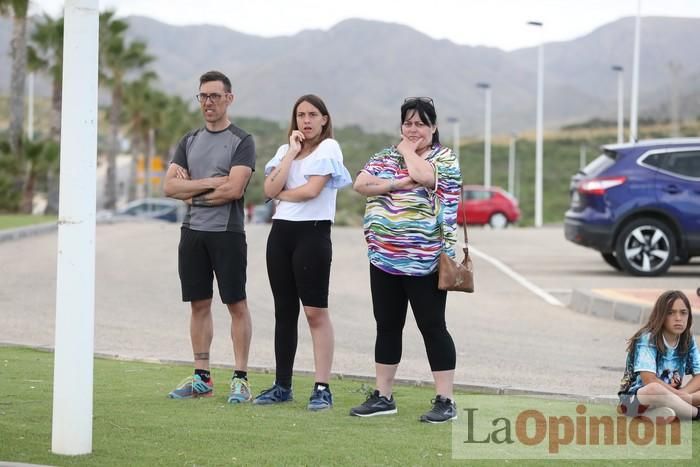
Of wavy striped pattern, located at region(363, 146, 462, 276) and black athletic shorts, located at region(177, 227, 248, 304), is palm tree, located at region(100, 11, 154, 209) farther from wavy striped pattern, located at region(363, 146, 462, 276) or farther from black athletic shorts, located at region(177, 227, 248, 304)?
wavy striped pattern, located at region(363, 146, 462, 276)

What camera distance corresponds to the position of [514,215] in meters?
48.4

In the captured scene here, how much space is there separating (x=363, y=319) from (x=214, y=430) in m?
7.44

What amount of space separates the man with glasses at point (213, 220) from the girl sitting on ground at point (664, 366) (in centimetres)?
239

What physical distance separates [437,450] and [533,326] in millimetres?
7716

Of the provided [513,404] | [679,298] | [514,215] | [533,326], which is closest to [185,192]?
[513,404]

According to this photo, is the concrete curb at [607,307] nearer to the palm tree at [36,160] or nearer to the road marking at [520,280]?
the road marking at [520,280]

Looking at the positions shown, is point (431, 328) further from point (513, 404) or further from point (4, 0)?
point (4, 0)

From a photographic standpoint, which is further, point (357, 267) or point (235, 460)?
point (357, 267)

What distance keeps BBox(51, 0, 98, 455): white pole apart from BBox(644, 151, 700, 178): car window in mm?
14099

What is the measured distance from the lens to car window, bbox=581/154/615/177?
19.4 metres

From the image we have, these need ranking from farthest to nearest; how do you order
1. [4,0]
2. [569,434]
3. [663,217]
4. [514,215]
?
[514,215] → [4,0] → [663,217] → [569,434]

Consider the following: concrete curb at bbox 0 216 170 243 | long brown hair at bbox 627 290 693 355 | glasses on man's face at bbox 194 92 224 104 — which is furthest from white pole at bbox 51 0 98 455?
concrete curb at bbox 0 216 170 243

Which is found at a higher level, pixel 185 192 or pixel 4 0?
pixel 4 0

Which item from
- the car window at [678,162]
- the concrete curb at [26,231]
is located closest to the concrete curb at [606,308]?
the car window at [678,162]
